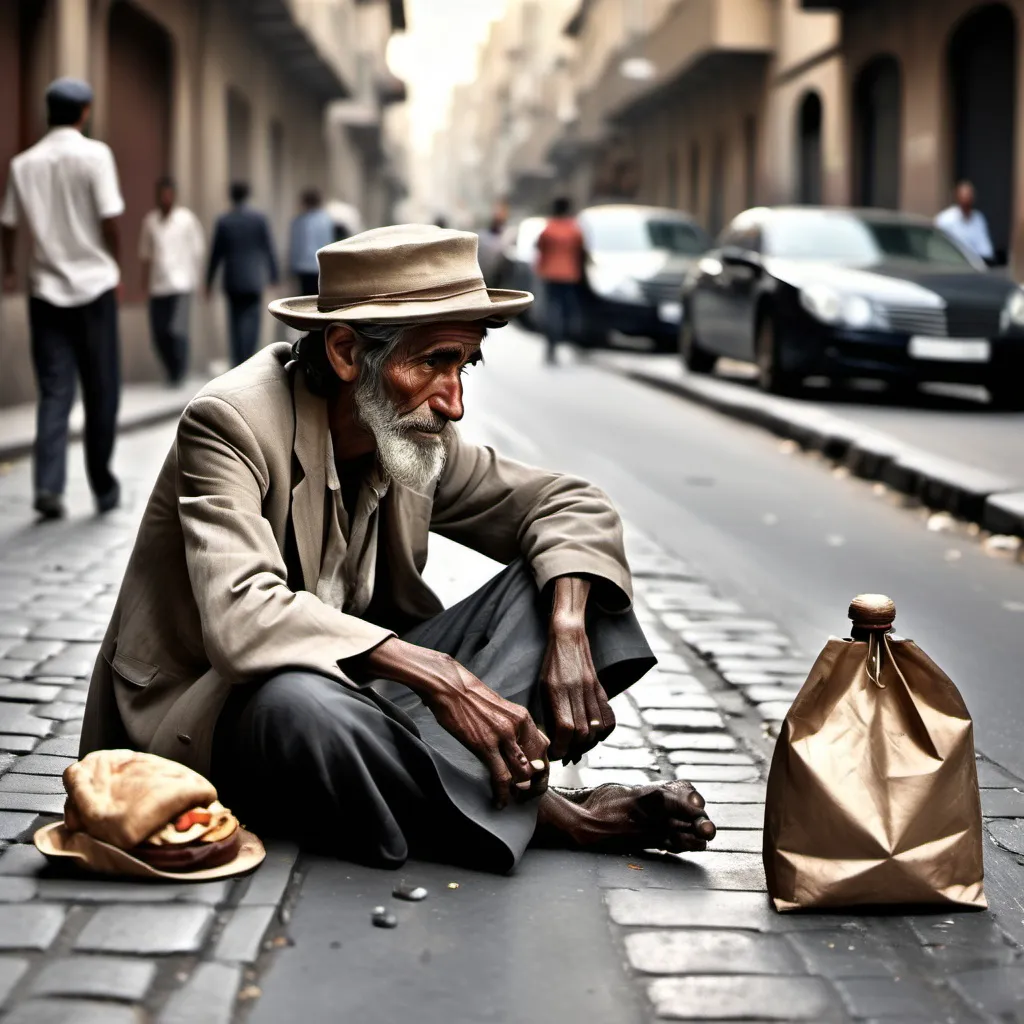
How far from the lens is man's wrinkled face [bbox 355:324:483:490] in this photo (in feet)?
11.6

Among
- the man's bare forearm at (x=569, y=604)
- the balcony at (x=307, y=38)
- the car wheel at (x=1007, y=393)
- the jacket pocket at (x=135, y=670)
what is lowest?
the car wheel at (x=1007, y=393)

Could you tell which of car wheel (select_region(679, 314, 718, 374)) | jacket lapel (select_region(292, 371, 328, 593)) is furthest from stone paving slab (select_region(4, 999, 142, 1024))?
car wheel (select_region(679, 314, 718, 374))

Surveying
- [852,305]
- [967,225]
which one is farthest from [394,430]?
Result: [967,225]

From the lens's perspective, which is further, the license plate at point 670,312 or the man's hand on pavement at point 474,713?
the license plate at point 670,312

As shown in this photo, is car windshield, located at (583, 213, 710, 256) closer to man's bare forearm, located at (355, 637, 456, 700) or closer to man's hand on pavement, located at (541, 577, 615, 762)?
man's hand on pavement, located at (541, 577, 615, 762)

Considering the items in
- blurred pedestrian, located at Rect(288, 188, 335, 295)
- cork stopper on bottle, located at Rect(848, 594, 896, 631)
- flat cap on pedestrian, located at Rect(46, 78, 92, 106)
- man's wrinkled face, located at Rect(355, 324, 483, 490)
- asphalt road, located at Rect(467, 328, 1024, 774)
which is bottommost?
asphalt road, located at Rect(467, 328, 1024, 774)

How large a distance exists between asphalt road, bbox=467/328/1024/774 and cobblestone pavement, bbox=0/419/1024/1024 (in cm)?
83

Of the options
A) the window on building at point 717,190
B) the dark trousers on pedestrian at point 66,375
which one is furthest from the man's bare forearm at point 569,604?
the window on building at point 717,190

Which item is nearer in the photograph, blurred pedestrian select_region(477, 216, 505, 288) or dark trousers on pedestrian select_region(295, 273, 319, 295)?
dark trousers on pedestrian select_region(295, 273, 319, 295)

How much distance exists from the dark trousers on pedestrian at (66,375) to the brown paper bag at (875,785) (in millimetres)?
5612

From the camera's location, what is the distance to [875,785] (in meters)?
3.19

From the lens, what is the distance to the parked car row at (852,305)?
Result: 506 inches

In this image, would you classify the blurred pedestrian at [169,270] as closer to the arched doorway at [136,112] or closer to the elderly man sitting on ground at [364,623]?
the arched doorway at [136,112]

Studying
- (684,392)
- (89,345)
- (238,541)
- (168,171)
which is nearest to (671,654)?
(238,541)
